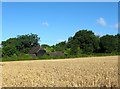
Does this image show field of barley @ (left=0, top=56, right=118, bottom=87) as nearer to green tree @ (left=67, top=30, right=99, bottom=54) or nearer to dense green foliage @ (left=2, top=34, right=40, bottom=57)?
green tree @ (left=67, top=30, right=99, bottom=54)

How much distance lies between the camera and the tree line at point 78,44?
371 ft

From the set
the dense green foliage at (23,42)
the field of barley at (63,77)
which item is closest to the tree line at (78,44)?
the dense green foliage at (23,42)

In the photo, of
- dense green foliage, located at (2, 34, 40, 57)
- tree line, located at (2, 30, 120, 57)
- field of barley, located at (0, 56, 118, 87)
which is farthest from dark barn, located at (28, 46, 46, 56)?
field of barley, located at (0, 56, 118, 87)

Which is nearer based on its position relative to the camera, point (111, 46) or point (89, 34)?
point (111, 46)

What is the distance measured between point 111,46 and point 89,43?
32.7 feet

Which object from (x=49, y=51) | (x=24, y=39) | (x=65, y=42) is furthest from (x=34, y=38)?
(x=49, y=51)

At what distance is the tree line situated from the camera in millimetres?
113062

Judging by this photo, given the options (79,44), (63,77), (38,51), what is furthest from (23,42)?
(63,77)

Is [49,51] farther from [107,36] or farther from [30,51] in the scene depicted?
[107,36]

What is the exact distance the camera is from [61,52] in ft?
358

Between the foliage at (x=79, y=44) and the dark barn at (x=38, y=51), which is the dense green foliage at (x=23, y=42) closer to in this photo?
the foliage at (x=79, y=44)

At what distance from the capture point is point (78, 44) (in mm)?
119812

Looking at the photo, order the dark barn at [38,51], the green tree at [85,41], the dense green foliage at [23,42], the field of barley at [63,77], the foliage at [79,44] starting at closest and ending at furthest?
the field of barley at [63,77], the foliage at [79,44], the dark barn at [38,51], the green tree at [85,41], the dense green foliage at [23,42]

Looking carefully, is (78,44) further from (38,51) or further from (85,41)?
(38,51)
